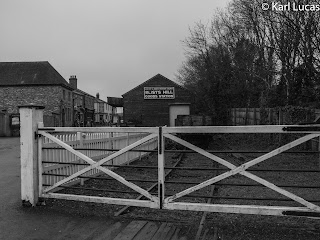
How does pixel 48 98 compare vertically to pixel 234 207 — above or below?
above

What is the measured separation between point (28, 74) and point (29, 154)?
149 ft

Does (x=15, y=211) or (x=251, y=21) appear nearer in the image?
(x=15, y=211)

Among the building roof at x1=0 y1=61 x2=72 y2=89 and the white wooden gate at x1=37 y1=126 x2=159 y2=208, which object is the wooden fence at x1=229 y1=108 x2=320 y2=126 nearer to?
the white wooden gate at x1=37 y1=126 x2=159 y2=208

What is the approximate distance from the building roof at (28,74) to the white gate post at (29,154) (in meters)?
42.4

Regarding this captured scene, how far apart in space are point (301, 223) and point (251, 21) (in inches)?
1175

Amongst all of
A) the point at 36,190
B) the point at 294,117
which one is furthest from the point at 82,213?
the point at 294,117

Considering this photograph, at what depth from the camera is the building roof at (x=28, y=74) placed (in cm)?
4591

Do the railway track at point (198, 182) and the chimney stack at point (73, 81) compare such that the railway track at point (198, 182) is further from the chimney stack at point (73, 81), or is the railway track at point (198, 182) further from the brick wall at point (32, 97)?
the chimney stack at point (73, 81)

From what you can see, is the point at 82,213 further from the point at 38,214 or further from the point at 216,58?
the point at 216,58

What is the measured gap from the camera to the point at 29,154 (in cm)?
548

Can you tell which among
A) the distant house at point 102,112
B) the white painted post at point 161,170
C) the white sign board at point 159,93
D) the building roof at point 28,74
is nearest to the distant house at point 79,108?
the building roof at point 28,74

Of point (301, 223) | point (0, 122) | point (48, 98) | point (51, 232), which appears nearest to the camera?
point (51, 232)

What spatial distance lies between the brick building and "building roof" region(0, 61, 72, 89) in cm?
1078

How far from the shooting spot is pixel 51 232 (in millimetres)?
4391
